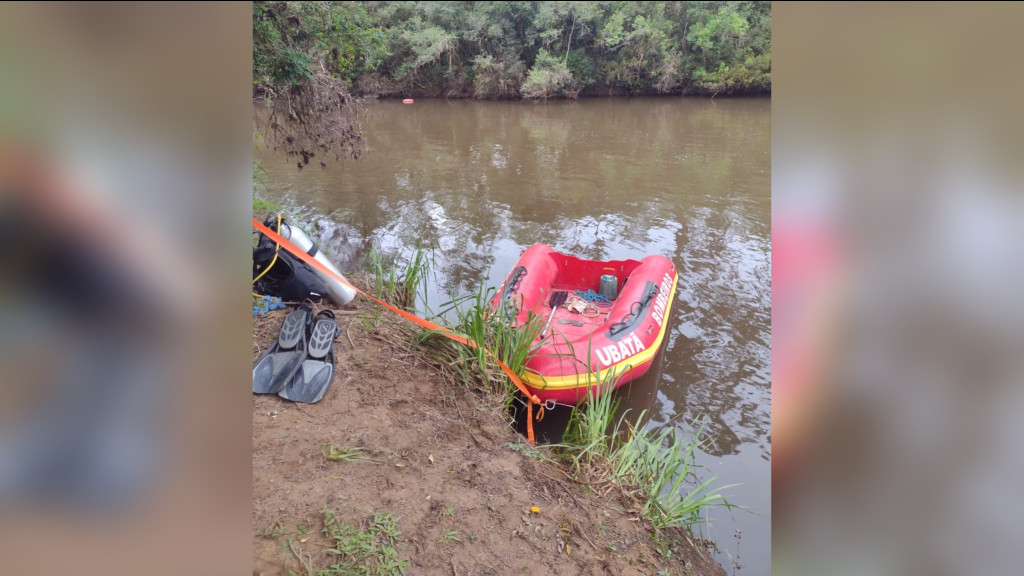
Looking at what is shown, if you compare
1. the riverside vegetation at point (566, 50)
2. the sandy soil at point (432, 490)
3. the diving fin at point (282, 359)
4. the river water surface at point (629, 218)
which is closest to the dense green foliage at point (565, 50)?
the riverside vegetation at point (566, 50)

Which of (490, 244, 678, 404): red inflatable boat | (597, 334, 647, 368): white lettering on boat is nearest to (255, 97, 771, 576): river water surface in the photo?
(490, 244, 678, 404): red inflatable boat

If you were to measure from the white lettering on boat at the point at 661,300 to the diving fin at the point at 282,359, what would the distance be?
2855mm

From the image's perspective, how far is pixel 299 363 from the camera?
10.3 ft

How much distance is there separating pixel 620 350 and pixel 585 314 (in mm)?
876

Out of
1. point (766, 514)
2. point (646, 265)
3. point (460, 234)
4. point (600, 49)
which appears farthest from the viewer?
point (600, 49)

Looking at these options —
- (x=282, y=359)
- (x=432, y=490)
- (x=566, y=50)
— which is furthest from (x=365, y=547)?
(x=566, y=50)

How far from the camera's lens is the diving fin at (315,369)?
3.02 metres

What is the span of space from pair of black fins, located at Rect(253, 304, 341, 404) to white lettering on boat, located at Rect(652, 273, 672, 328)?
269cm

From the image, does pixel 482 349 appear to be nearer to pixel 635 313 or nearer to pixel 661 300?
pixel 635 313
